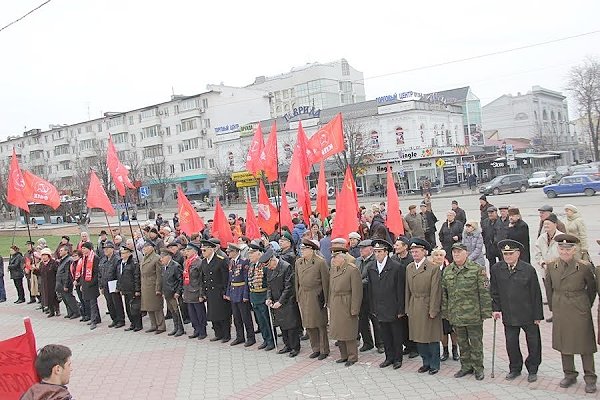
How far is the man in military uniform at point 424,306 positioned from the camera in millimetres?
7336

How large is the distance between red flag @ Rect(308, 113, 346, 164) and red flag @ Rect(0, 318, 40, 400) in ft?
26.1

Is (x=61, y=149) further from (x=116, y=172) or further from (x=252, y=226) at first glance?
(x=252, y=226)

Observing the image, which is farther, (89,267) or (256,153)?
(256,153)

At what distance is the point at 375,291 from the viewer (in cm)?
797

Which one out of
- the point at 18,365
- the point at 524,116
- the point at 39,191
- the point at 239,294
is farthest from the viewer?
the point at 524,116

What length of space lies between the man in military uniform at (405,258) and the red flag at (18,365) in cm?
481

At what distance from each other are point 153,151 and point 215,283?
2618 inches

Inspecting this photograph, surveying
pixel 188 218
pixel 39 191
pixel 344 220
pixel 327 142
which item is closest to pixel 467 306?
pixel 344 220

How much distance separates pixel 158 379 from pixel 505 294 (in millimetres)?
4888

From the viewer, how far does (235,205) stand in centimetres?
5788

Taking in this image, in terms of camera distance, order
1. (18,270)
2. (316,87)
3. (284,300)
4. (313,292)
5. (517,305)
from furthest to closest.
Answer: (316,87) → (18,270) → (284,300) → (313,292) → (517,305)

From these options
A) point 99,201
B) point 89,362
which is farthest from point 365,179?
point 89,362

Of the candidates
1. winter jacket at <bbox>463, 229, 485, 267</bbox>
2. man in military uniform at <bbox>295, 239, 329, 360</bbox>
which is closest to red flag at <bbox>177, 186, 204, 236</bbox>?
man in military uniform at <bbox>295, 239, 329, 360</bbox>

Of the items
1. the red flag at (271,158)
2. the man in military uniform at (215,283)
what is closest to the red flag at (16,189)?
the red flag at (271,158)
